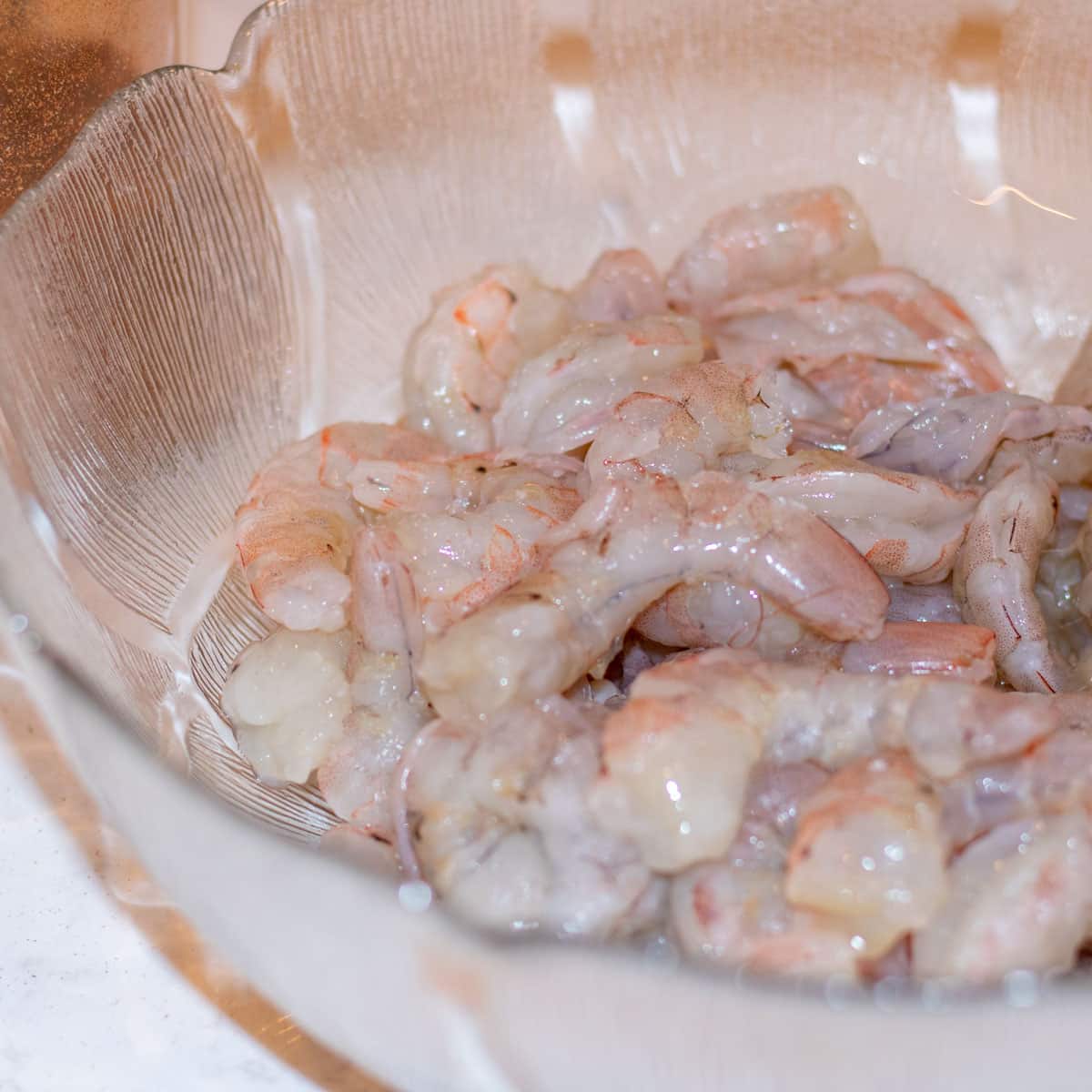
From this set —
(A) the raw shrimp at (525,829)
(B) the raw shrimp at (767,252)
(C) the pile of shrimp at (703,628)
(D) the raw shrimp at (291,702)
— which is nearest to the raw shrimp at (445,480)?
(C) the pile of shrimp at (703,628)

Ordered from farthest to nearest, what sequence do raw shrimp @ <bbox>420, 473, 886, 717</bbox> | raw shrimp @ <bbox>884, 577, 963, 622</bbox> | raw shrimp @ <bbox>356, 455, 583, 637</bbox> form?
1. raw shrimp @ <bbox>884, 577, 963, 622</bbox>
2. raw shrimp @ <bbox>356, 455, 583, 637</bbox>
3. raw shrimp @ <bbox>420, 473, 886, 717</bbox>

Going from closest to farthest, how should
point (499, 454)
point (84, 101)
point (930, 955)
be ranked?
point (930, 955) → point (499, 454) → point (84, 101)

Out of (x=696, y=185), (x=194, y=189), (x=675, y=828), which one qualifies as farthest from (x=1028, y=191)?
(x=675, y=828)

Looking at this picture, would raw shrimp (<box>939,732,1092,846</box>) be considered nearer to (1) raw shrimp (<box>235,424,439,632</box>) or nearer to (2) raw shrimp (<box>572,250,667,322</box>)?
(1) raw shrimp (<box>235,424,439,632</box>)

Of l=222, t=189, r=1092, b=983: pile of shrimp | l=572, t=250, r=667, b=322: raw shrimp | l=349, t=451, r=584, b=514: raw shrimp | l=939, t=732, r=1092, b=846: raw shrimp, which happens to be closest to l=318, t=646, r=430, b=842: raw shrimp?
l=222, t=189, r=1092, b=983: pile of shrimp

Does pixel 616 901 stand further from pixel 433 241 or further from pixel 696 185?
pixel 696 185

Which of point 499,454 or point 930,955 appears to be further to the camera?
point 499,454

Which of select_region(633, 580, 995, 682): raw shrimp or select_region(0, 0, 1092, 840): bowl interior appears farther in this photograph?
select_region(0, 0, 1092, 840): bowl interior
